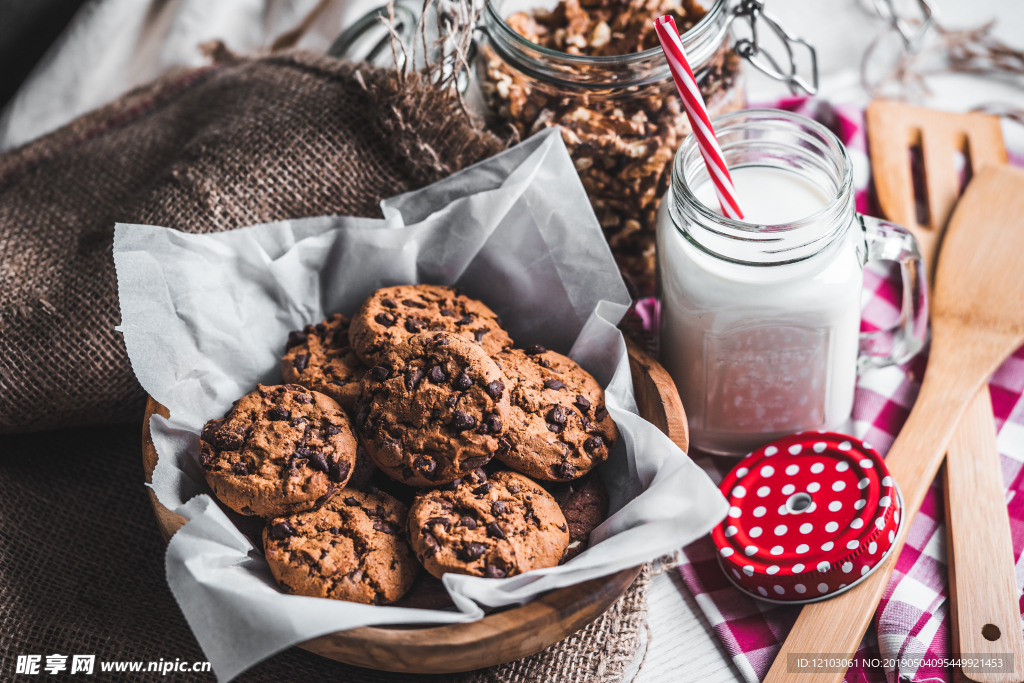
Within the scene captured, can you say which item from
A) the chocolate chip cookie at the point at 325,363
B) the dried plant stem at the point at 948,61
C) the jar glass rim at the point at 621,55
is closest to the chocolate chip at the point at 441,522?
the chocolate chip cookie at the point at 325,363

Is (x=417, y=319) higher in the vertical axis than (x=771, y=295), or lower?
higher

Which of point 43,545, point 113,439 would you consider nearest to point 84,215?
point 113,439

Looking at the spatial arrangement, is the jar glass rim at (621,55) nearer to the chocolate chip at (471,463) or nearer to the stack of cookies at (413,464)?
the stack of cookies at (413,464)

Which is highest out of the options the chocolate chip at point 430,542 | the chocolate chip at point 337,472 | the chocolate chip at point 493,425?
the chocolate chip at point 337,472

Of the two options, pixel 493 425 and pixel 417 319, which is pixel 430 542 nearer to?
pixel 493 425

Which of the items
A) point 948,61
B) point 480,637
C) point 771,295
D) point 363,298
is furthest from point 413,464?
point 948,61

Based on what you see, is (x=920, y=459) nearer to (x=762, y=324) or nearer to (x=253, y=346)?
(x=762, y=324)

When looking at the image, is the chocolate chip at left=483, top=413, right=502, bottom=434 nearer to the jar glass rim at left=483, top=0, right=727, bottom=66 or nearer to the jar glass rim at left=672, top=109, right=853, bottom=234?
the jar glass rim at left=672, top=109, right=853, bottom=234
